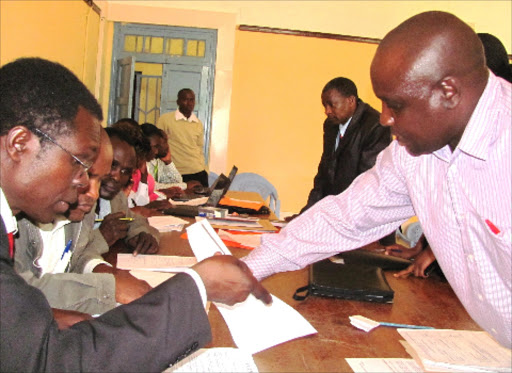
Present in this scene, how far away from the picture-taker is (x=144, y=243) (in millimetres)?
2203

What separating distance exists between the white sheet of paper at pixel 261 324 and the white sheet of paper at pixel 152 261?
0.62 metres

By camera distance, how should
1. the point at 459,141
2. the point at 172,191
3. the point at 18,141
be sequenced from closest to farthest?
1. the point at 18,141
2. the point at 459,141
3. the point at 172,191

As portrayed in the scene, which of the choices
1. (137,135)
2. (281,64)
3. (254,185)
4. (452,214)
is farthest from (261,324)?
(281,64)

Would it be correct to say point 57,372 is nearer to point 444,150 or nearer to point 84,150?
point 84,150

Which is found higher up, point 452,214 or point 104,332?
point 452,214

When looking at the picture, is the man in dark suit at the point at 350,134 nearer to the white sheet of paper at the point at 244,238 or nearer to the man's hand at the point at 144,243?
the white sheet of paper at the point at 244,238

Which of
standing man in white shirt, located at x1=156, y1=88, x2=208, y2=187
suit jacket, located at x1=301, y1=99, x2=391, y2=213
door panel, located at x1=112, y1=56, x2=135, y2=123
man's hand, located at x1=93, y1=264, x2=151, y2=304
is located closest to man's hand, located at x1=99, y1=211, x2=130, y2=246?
man's hand, located at x1=93, y1=264, x2=151, y2=304

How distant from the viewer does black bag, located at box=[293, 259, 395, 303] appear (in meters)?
1.68

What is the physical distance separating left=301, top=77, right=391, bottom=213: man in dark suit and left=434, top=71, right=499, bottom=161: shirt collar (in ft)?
8.79

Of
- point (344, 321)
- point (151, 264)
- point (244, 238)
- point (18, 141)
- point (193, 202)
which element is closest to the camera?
point (18, 141)

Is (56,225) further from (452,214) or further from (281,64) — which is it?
(281,64)

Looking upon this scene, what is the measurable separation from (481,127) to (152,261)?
1293 millimetres

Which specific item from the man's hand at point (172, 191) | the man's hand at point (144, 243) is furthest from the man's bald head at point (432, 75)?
the man's hand at point (172, 191)

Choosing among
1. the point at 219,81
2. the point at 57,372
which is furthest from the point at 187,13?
the point at 57,372
